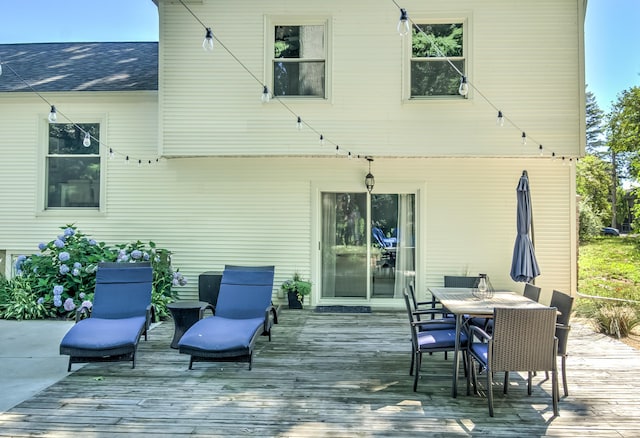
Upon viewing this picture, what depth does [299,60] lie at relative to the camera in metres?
7.52

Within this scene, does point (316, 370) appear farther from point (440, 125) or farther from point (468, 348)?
point (440, 125)

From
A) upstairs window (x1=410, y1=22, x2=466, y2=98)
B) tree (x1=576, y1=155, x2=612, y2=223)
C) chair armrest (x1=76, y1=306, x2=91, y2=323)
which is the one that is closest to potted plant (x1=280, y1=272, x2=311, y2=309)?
chair armrest (x1=76, y1=306, x2=91, y2=323)

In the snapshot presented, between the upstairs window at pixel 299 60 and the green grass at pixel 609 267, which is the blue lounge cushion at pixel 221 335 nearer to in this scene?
the upstairs window at pixel 299 60

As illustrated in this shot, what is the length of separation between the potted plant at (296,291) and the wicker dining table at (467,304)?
10.00ft

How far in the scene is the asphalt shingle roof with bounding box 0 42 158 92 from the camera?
8.29 metres

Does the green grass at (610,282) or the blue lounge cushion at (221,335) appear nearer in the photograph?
the blue lounge cushion at (221,335)

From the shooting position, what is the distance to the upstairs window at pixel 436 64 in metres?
7.41

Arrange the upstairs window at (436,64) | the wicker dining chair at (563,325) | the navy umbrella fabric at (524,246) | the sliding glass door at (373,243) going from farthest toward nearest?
the sliding glass door at (373,243) < the upstairs window at (436,64) < the navy umbrella fabric at (524,246) < the wicker dining chair at (563,325)

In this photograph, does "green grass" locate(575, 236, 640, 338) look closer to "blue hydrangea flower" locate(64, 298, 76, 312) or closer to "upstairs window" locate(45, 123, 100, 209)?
"blue hydrangea flower" locate(64, 298, 76, 312)

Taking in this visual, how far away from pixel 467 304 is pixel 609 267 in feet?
47.3

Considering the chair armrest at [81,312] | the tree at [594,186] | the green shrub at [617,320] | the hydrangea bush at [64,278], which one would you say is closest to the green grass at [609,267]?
the green shrub at [617,320]

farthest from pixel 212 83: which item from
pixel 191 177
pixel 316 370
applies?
pixel 316 370

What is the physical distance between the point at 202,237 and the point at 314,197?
92.8 inches

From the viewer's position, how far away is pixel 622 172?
35406 mm
